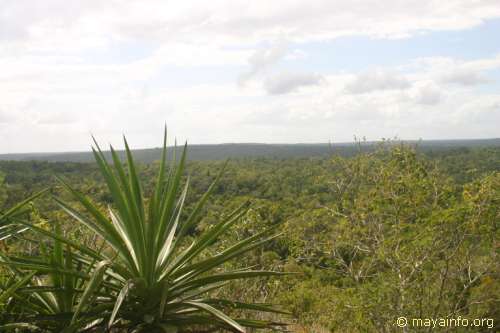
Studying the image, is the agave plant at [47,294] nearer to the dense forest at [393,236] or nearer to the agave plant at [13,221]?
the agave plant at [13,221]

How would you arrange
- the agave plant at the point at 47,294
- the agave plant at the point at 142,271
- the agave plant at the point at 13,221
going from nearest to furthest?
the agave plant at the point at 47,294
the agave plant at the point at 142,271
the agave plant at the point at 13,221

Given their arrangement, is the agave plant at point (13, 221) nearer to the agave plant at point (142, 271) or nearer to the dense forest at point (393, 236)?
the agave plant at point (142, 271)

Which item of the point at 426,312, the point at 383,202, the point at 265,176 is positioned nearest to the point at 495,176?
the point at 383,202

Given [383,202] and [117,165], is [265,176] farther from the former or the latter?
[117,165]

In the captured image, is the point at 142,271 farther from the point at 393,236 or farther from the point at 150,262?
the point at 393,236

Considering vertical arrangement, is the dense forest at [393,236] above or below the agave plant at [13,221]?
below

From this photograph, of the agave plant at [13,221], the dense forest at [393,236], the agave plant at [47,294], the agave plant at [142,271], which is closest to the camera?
the agave plant at [47,294]

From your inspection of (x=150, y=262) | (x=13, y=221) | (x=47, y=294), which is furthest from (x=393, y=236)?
(x=13, y=221)

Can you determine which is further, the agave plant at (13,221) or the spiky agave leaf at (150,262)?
the agave plant at (13,221)

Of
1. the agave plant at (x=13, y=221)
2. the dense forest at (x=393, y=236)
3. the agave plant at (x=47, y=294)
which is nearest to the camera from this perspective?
the agave plant at (x=47, y=294)

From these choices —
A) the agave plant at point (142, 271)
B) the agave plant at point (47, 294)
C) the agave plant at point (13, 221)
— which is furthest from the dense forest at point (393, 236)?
the agave plant at point (142, 271)

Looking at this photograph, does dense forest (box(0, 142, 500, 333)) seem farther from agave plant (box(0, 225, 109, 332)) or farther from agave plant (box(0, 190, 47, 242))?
agave plant (box(0, 225, 109, 332))

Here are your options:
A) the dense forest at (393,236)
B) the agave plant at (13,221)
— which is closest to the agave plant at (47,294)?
the agave plant at (13,221)

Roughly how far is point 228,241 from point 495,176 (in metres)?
3.91
